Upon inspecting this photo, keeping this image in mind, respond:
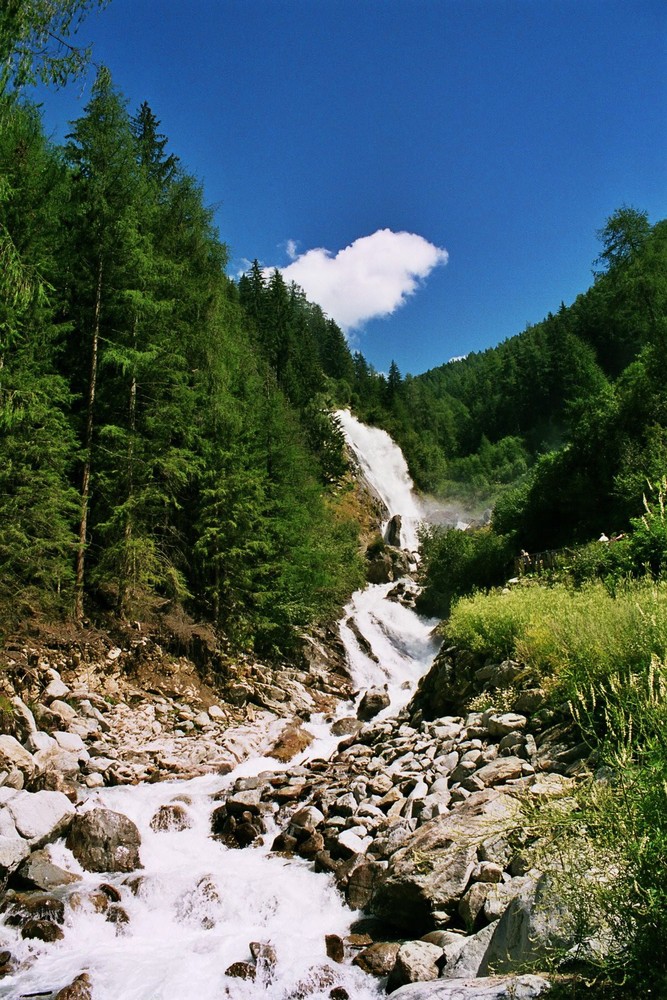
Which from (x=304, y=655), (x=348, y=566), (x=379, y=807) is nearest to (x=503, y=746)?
(x=379, y=807)

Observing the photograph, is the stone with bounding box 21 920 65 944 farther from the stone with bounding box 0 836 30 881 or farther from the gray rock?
the gray rock

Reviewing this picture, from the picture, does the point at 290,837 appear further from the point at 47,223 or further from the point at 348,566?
the point at 348,566

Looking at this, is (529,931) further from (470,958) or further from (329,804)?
(329,804)

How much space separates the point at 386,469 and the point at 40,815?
42012 millimetres

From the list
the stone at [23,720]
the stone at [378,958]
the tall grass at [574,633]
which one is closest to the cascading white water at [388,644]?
the tall grass at [574,633]

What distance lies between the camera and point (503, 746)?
6.58m

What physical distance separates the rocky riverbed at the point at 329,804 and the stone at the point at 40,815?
21 mm

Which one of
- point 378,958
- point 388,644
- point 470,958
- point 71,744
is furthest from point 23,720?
point 388,644

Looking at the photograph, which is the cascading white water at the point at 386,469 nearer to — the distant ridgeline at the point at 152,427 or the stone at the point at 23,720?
the distant ridgeline at the point at 152,427

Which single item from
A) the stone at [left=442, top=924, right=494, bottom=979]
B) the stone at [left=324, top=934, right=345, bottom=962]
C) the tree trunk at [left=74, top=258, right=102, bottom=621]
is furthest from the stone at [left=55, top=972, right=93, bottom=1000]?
the tree trunk at [left=74, top=258, right=102, bottom=621]

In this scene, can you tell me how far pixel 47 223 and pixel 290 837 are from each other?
13.2 metres

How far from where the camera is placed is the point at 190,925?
19.5 ft

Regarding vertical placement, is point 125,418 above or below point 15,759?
above

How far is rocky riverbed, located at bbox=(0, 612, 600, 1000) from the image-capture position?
392cm
